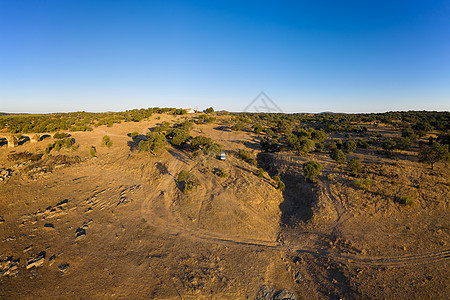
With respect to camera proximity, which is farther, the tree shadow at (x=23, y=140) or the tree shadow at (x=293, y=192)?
the tree shadow at (x=23, y=140)

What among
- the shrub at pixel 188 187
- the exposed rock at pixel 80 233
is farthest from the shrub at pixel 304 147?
the exposed rock at pixel 80 233

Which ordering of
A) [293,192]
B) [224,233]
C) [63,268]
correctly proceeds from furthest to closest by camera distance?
1. [293,192]
2. [224,233]
3. [63,268]

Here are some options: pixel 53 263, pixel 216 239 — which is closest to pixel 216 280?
pixel 216 239

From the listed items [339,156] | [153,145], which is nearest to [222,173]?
[153,145]

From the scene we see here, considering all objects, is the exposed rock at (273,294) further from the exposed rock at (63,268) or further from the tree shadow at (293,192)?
the exposed rock at (63,268)

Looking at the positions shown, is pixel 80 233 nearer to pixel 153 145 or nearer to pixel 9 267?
pixel 9 267

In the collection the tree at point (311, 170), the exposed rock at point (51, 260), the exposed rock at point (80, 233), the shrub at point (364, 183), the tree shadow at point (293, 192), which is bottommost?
the exposed rock at point (51, 260)

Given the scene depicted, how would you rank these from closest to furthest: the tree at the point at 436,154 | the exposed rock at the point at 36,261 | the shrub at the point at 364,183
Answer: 1. the exposed rock at the point at 36,261
2. the shrub at the point at 364,183
3. the tree at the point at 436,154

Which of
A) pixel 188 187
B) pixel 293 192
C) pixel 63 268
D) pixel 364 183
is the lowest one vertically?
pixel 63 268

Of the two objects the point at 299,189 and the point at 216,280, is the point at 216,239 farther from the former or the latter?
the point at 299,189
